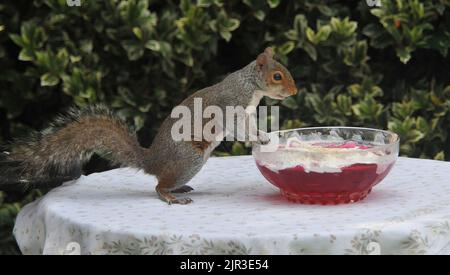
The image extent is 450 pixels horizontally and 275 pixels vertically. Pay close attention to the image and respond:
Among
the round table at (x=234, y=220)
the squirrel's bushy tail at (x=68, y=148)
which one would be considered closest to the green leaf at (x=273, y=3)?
the round table at (x=234, y=220)

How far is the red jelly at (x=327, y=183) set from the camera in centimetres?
209

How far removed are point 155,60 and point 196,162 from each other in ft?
4.49

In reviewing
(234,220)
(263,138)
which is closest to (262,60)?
(263,138)

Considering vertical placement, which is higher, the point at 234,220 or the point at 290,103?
the point at 290,103

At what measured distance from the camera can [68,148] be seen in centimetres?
232

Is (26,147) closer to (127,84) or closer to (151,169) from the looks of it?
(151,169)

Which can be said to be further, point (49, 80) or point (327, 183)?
point (49, 80)

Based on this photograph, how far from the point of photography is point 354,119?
3.62m

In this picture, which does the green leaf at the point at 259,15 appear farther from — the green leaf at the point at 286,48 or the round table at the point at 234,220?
the round table at the point at 234,220

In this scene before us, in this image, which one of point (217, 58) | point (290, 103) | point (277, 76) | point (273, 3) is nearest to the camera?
point (277, 76)

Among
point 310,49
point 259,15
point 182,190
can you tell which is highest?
point 259,15

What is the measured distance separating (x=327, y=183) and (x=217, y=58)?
1.73m

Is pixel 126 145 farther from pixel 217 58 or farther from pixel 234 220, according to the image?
pixel 217 58

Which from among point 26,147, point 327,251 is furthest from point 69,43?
point 327,251
